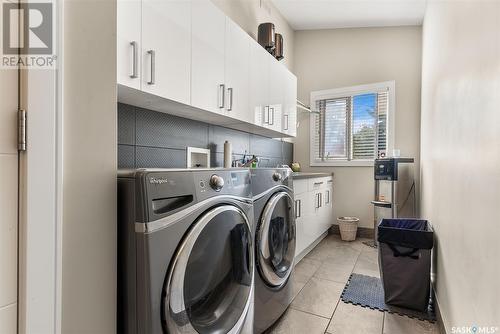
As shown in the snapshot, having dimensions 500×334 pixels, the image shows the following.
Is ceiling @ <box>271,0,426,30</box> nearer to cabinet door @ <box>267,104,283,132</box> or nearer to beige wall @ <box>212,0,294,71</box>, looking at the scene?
beige wall @ <box>212,0,294,71</box>

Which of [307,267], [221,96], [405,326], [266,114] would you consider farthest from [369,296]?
[221,96]

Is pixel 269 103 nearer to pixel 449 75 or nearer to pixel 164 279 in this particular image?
pixel 449 75

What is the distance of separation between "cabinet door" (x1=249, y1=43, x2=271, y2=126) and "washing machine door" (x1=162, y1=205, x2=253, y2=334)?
1.35 metres

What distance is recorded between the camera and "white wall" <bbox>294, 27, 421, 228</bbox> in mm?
3658

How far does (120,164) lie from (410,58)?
384 centimetres

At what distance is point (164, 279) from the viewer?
0.92m

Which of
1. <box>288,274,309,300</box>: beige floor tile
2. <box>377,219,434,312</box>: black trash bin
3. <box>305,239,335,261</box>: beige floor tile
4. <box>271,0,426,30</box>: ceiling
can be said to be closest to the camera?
<box>377,219,434,312</box>: black trash bin

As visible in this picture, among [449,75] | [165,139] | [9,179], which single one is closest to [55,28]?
[9,179]

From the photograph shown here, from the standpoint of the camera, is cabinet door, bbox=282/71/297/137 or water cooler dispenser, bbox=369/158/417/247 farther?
water cooler dispenser, bbox=369/158/417/247

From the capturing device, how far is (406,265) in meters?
1.93

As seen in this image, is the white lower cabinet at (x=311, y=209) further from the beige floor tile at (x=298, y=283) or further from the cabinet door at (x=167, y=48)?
the cabinet door at (x=167, y=48)

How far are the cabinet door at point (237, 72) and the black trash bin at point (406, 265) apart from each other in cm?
140

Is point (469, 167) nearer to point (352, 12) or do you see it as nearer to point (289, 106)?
point (289, 106)

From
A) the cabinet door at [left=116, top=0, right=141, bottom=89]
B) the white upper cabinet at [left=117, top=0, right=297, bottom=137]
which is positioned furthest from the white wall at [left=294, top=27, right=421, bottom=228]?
the cabinet door at [left=116, top=0, right=141, bottom=89]
